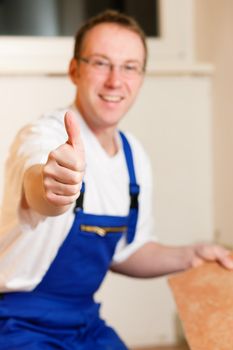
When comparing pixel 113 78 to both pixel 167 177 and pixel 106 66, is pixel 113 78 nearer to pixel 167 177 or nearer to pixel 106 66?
pixel 106 66

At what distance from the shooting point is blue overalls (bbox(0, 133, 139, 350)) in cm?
117

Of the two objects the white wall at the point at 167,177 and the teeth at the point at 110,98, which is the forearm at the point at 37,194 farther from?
the white wall at the point at 167,177

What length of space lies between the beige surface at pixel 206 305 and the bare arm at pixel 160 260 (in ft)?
0.27

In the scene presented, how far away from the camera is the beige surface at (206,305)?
3.03 ft

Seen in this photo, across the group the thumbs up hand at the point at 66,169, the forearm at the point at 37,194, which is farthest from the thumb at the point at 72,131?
the forearm at the point at 37,194

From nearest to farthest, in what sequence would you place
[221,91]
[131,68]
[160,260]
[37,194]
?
[37,194]
[131,68]
[160,260]
[221,91]

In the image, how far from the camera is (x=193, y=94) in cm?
209

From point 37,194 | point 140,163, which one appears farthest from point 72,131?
point 140,163

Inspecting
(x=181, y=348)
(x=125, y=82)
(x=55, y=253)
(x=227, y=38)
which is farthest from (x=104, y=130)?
(x=181, y=348)

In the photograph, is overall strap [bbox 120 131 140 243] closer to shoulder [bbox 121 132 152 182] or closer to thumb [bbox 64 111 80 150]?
shoulder [bbox 121 132 152 182]

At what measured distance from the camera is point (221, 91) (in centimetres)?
203

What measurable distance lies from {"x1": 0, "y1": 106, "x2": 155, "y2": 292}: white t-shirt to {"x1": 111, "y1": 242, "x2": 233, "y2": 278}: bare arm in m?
0.09

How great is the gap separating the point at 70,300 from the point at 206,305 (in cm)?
36

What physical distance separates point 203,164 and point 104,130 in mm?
889
